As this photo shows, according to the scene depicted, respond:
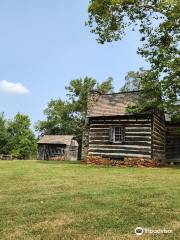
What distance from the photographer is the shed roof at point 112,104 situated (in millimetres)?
29406

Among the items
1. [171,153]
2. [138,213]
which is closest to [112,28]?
[171,153]

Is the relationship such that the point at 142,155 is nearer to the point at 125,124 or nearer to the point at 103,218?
the point at 125,124

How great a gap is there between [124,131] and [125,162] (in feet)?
8.07

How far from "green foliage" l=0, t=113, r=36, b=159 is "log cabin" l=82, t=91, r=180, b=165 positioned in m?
36.7

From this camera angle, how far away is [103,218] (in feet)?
28.3

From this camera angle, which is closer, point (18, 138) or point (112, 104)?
point (112, 104)

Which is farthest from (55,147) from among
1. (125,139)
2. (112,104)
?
(125,139)

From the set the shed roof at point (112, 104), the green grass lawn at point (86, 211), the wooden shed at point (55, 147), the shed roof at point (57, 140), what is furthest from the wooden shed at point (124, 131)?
the wooden shed at point (55, 147)

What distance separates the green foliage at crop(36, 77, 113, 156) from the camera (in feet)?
218

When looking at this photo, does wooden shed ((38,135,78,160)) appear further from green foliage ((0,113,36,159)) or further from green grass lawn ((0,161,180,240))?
green grass lawn ((0,161,180,240))

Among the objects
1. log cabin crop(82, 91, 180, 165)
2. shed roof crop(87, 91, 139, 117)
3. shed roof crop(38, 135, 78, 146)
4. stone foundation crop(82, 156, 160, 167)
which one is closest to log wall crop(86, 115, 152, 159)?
log cabin crop(82, 91, 180, 165)

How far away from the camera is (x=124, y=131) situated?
28.4 metres

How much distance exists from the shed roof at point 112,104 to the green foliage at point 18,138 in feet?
116

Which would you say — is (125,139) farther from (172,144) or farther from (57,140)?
(57,140)
